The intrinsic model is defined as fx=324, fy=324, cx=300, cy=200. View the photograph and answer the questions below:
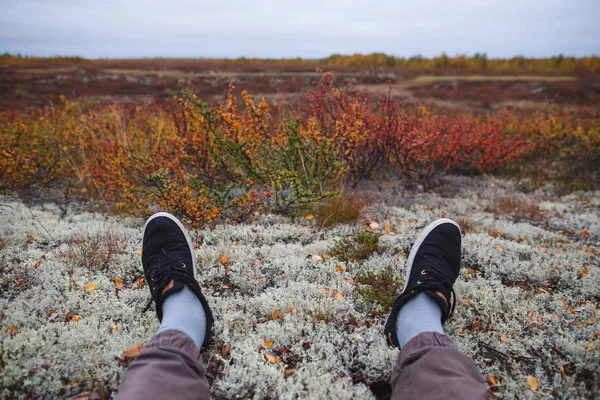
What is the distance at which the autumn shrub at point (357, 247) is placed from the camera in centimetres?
332

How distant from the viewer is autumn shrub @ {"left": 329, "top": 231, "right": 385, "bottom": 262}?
10.9 ft

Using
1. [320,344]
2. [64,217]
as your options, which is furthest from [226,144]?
[320,344]

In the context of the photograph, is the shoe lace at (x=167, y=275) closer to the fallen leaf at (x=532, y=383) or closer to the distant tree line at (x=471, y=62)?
the fallen leaf at (x=532, y=383)

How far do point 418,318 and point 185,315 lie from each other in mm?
1517

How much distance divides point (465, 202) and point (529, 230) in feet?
4.38

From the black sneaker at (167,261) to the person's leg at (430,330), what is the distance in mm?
1264

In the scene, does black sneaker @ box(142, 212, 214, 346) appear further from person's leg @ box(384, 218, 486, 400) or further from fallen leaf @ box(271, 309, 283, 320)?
person's leg @ box(384, 218, 486, 400)

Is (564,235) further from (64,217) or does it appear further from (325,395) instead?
(64,217)

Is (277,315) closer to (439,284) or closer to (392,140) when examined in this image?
(439,284)

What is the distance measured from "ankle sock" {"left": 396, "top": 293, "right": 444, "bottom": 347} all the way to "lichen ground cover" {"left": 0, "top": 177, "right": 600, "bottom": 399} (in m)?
0.19

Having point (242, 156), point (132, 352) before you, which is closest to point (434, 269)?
point (132, 352)

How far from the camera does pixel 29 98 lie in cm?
1888

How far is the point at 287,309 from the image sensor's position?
2.56m

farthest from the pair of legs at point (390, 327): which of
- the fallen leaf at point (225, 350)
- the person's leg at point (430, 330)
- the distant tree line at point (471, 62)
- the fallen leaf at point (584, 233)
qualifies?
the distant tree line at point (471, 62)
